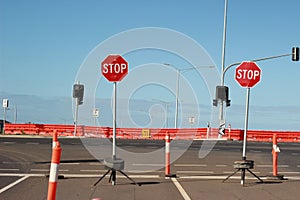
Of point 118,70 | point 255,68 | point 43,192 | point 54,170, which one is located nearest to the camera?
point 54,170

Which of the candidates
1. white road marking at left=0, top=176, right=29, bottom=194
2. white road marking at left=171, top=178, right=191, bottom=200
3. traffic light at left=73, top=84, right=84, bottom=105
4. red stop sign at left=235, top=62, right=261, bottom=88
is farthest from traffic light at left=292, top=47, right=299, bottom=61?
white road marking at left=0, top=176, right=29, bottom=194

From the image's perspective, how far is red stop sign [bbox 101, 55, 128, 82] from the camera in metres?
11.1

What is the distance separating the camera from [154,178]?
1267 cm

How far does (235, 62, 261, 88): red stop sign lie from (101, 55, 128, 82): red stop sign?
10.1 ft

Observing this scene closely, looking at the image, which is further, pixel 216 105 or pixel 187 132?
pixel 187 132

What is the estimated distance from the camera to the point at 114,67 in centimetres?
1118

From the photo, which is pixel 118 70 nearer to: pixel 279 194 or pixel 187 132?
pixel 279 194

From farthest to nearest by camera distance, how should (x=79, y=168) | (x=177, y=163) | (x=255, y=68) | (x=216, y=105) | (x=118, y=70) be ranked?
(x=216, y=105), (x=177, y=163), (x=79, y=168), (x=255, y=68), (x=118, y=70)

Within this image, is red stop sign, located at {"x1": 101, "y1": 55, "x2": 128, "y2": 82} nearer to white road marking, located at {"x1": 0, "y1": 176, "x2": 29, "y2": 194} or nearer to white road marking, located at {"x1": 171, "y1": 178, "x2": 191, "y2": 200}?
white road marking, located at {"x1": 171, "y1": 178, "x2": 191, "y2": 200}

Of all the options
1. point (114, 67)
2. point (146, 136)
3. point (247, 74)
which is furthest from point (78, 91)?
point (146, 136)

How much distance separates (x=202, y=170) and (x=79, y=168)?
3803 millimetres

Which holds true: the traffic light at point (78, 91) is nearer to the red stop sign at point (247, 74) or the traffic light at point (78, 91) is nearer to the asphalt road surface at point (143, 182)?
the asphalt road surface at point (143, 182)

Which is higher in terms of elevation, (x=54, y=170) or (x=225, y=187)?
(x=54, y=170)

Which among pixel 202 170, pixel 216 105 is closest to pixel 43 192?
pixel 202 170
